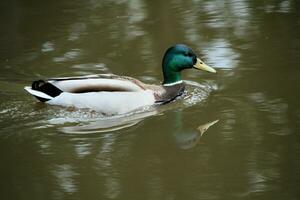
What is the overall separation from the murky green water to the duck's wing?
Answer: 0.21m

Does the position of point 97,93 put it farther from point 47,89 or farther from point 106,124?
point 47,89

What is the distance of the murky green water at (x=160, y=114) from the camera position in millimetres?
6090

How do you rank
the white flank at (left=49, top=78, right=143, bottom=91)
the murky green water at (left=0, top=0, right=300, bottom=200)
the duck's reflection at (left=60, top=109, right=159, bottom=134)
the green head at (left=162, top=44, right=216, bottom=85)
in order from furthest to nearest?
1. the green head at (left=162, top=44, right=216, bottom=85)
2. the white flank at (left=49, top=78, right=143, bottom=91)
3. the duck's reflection at (left=60, top=109, right=159, bottom=134)
4. the murky green water at (left=0, top=0, right=300, bottom=200)

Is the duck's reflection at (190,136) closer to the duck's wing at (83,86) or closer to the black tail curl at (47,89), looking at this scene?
the duck's wing at (83,86)

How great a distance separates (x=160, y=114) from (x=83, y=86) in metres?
0.95

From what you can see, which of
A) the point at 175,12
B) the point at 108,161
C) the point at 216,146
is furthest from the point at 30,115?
the point at 175,12

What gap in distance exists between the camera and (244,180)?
5996 millimetres

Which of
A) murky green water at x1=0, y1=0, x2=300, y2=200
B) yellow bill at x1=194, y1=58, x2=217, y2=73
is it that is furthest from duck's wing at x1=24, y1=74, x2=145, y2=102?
yellow bill at x1=194, y1=58, x2=217, y2=73

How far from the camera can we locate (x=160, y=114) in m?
8.09

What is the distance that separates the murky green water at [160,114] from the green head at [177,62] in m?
0.29

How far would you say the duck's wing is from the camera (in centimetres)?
806

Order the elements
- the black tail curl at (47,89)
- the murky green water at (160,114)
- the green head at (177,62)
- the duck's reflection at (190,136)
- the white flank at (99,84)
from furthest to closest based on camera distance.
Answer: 1. the green head at (177,62)
2. the black tail curl at (47,89)
3. the white flank at (99,84)
4. the duck's reflection at (190,136)
5. the murky green water at (160,114)

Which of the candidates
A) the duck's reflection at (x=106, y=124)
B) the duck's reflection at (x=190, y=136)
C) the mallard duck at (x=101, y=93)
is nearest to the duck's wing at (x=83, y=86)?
the mallard duck at (x=101, y=93)

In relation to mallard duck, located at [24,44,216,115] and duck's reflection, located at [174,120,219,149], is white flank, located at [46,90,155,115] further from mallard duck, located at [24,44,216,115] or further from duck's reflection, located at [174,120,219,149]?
duck's reflection, located at [174,120,219,149]
